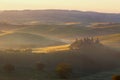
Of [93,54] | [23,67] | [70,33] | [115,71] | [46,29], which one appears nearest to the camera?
[23,67]

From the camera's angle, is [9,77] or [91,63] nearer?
[9,77]

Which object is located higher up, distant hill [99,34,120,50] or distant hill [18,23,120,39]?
distant hill [99,34,120,50]

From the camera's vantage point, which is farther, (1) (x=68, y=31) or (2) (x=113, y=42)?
(1) (x=68, y=31)

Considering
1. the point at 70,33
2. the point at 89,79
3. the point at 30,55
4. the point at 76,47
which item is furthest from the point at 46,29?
the point at 89,79

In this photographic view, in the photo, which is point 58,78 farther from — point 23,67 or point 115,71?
point 115,71

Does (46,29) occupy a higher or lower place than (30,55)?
lower

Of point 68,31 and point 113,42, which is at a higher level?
point 113,42

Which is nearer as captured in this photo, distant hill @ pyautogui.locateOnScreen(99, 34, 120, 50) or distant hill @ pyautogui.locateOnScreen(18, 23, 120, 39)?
distant hill @ pyautogui.locateOnScreen(99, 34, 120, 50)

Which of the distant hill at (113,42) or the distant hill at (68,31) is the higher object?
the distant hill at (113,42)

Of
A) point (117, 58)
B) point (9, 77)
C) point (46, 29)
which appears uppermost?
point (9, 77)

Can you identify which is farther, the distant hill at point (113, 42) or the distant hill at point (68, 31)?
the distant hill at point (68, 31)

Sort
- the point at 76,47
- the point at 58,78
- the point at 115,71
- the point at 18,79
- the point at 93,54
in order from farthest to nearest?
1. the point at 76,47
2. the point at 93,54
3. the point at 115,71
4. the point at 58,78
5. the point at 18,79
